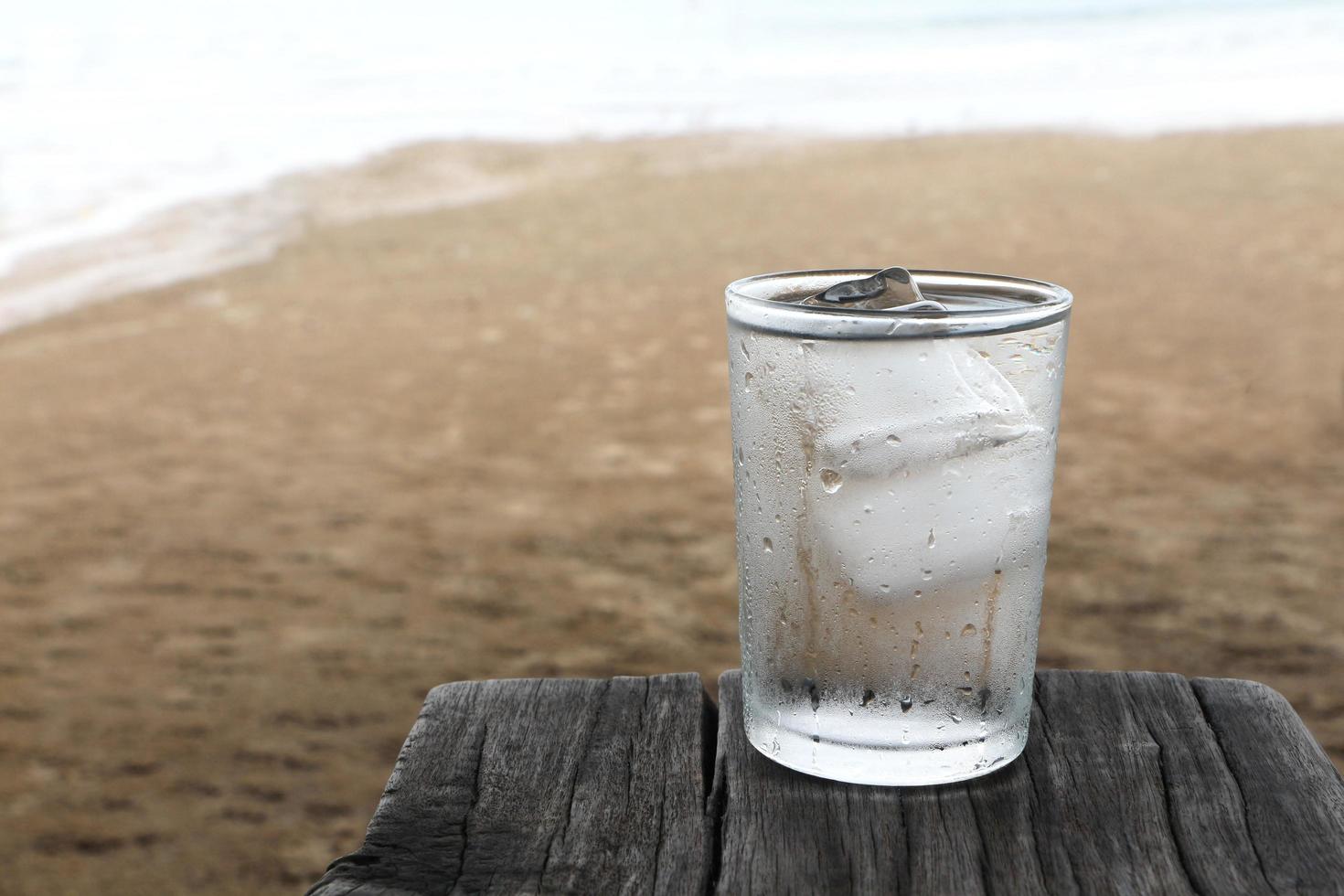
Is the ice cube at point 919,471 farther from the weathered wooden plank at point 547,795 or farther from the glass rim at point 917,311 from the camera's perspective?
the weathered wooden plank at point 547,795

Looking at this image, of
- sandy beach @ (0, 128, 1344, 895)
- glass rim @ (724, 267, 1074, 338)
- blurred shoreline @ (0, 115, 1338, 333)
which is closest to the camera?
glass rim @ (724, 267, 1074, 338)

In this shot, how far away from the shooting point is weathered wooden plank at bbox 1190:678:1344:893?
62cm

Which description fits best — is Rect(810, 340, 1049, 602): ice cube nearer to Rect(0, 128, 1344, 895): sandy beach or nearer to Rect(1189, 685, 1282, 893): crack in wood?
Rect(1189, 685, 1282, 893): crack in wood

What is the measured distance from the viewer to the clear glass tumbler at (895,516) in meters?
0.63

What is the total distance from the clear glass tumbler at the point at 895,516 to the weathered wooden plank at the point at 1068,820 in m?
0.02

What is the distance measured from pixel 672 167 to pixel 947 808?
29.2 feet

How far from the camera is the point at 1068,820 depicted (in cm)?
67

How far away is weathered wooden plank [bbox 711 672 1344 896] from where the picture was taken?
0.62 metres

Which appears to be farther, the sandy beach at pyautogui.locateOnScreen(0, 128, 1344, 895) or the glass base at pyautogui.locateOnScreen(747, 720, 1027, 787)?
the sandy beach at pyautogui.locateOnScreen(0, 128, 1344, 895)

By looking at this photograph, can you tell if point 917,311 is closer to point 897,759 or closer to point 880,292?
point 880,292

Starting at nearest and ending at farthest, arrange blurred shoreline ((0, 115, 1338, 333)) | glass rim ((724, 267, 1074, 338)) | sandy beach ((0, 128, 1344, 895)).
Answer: glass rim ((724, 267, 1074, 338)), sandy beach ((0, 128, 1344, 895)), blurred shoreline ((0, 115, 1338, 333))

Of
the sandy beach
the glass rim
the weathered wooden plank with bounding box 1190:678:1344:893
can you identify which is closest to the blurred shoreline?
the sandy beach

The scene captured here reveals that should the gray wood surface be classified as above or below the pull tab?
below

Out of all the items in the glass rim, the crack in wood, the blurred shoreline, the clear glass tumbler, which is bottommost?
the blurred shoreline
